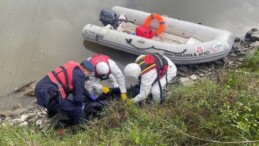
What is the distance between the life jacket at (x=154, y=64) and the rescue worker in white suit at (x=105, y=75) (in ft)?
1.19

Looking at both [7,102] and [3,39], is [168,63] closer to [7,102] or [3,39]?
[7,102]

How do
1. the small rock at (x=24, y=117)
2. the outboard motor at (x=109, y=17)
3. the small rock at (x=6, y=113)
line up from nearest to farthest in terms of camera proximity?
the small rock at (x=24, y=117)
the small rock at (x=6, y=113)
the outboard motor at (x=109, y=17)

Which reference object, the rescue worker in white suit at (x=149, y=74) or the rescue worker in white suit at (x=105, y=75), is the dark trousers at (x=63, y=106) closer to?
the rescue worker in white suit at (x=105, y=75)

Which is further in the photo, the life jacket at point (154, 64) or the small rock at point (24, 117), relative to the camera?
the small rock at point (24, 117)

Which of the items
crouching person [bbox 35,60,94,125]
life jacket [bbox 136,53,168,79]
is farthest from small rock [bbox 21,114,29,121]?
life jacket [bbox 136,53,168,79]

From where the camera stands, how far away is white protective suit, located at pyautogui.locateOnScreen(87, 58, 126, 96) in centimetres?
474

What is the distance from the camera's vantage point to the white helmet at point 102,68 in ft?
14.8

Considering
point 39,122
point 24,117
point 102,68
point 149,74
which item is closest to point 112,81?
point 102,68

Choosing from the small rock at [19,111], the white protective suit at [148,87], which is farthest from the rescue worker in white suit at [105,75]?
the small rock at [19,111]

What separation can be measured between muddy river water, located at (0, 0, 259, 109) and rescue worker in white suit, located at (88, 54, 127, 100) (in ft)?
4.85

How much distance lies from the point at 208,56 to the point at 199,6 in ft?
9.44

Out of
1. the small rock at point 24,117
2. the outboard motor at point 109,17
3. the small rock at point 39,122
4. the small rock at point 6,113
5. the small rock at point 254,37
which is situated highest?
the outboard motor at point 109,17

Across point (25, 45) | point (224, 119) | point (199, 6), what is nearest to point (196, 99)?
point (224, 119)

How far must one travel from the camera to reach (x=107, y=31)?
664 cm
